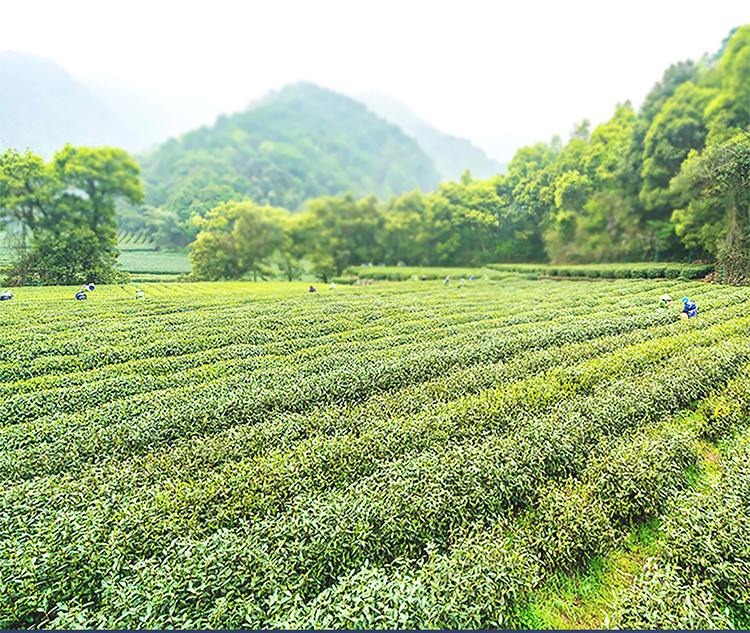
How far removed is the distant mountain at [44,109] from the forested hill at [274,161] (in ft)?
9.61

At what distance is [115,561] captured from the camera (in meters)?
2.67

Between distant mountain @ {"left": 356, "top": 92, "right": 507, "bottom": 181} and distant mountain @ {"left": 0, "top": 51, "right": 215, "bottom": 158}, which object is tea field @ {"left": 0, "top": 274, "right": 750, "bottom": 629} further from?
distant mountain @ {"left": 356, "top": 92, "right": 507, "bottom": 181}

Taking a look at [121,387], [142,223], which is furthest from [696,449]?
[142,223]

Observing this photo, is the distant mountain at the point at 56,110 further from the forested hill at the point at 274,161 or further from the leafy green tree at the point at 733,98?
the leafy green tree at the point at 733,98

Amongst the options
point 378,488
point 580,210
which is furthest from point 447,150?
point 378,488

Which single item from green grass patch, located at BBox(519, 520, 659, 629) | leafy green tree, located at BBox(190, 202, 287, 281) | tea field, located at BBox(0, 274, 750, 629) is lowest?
green grass patch, located at BBox(519, 520, 659, 629)

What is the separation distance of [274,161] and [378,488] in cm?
A: 2677

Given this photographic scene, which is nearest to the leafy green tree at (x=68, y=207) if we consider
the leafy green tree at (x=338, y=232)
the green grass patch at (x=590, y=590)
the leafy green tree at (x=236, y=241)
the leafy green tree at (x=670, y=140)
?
the leafy green tree at (x=236, y=241)

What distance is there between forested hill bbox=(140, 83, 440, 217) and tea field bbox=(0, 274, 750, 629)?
16.9 meters

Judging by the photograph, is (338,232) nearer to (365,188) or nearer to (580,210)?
(365,188)

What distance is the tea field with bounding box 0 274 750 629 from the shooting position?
247 centimetres

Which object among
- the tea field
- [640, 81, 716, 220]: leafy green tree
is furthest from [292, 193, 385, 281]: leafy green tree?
[640, 81, 716, 220]: leafy green tree

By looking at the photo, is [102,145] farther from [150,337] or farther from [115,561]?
[115,561]

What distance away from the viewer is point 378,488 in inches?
136
